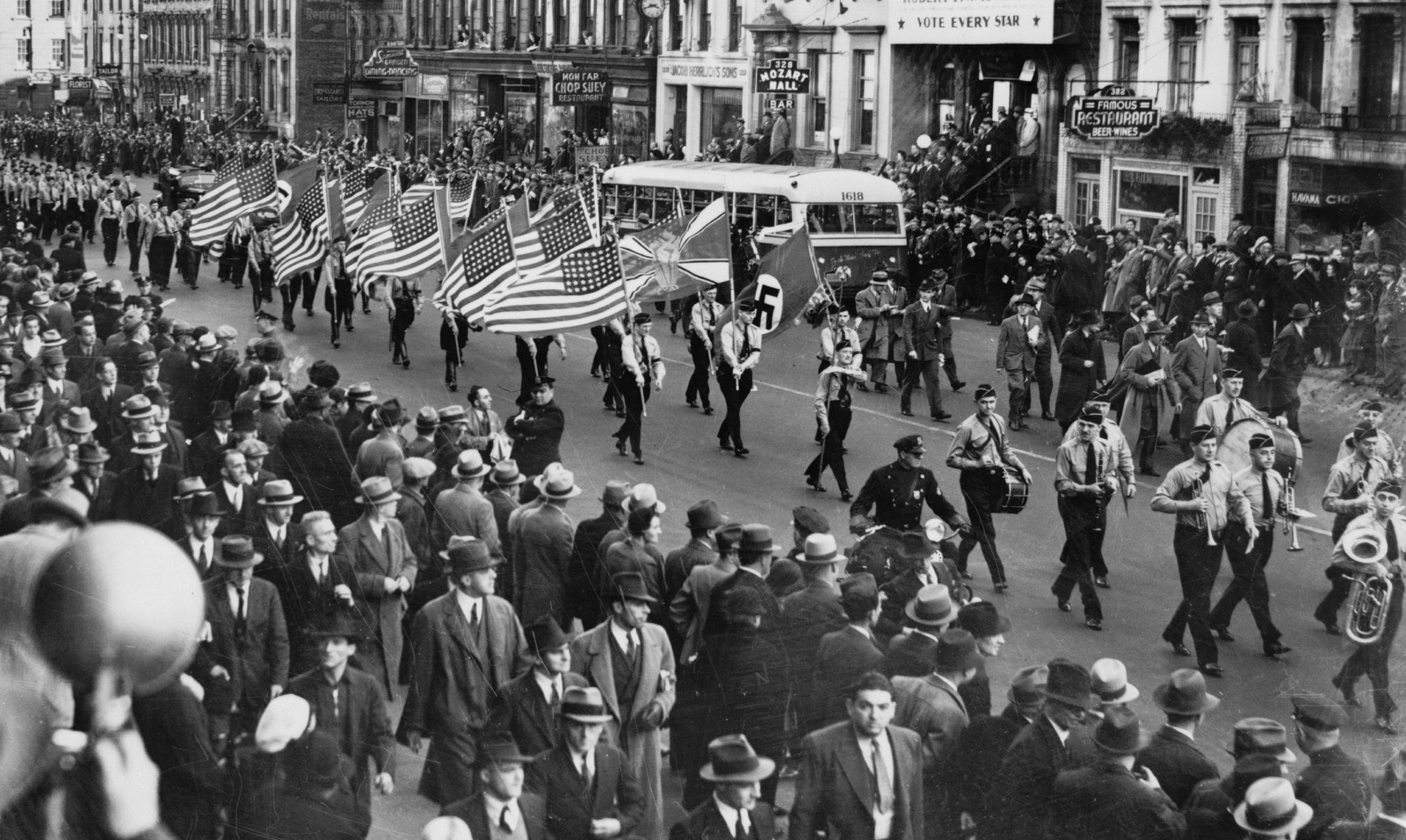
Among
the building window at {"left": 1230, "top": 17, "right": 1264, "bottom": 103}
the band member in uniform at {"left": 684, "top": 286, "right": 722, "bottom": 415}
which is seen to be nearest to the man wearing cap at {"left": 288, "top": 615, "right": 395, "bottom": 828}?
the band member in uniform at {"left": 684, "top": 286, "right": 722, "bottom": 415}

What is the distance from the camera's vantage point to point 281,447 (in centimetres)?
1277

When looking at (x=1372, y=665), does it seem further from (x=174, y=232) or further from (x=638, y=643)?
(x=174, y=232)

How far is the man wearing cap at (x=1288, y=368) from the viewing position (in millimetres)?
18219

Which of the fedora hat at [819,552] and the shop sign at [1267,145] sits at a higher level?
the shop sign at [1267,145]

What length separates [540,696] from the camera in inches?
306

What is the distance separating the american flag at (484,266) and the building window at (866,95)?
25.0 m

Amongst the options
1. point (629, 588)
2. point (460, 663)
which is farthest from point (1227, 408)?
point (460, 663)

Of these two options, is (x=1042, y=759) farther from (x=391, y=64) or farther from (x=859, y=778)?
(x=391, y=64)

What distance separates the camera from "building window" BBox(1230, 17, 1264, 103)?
30734 millimetres

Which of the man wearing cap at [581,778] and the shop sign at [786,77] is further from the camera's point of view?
the shop sign at [786,77]

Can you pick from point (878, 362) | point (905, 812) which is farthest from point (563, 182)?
point (905, 812)

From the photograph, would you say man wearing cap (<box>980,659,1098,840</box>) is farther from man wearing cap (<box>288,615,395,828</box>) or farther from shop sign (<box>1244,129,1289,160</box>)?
shop sign (<box>1244,129,1289,160</box>)

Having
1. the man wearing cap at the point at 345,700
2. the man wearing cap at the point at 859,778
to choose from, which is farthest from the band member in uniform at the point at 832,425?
the man wearing cap at the point at 859,778

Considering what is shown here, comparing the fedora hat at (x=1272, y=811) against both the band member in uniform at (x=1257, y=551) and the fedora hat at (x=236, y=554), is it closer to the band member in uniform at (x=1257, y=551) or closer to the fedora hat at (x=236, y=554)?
the fedora hat at (x=236, y=554)
